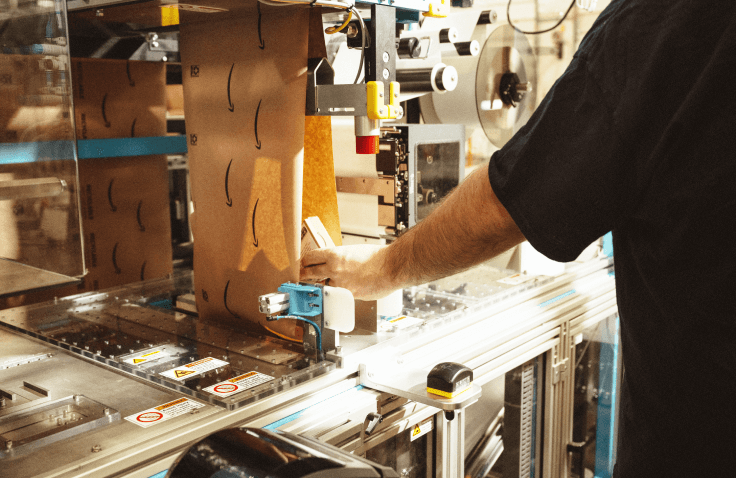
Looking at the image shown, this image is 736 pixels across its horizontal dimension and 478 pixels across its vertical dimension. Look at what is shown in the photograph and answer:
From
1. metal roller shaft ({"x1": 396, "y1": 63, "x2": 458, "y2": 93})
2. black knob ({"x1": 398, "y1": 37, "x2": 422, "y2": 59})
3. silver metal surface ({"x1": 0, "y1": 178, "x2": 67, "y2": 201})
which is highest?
black knob ({"x1": 398, "y1": 37, "x2": 422, "y2": 59})

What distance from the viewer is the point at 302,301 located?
4.31 ft

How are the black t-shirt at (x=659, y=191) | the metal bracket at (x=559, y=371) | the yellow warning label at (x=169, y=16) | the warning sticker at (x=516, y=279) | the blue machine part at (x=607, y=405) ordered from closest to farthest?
the black t-shirt at (x=659, y=191) → the yellow warning label at (x=169, y=16) → the metal bracket at (x=559, y=371) → the warning sticker at (x=516, y=279) → the blue machine part at (x=607, y=405)

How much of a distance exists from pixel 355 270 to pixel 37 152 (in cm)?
71

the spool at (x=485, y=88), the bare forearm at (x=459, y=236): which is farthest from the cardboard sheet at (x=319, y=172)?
the spool at (x=485, y=88)

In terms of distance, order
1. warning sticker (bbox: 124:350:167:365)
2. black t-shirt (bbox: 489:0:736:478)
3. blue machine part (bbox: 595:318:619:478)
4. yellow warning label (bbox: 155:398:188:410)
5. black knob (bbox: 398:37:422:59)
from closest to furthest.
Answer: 1. black t-shirt (bbox: 489:0:736:478)
2. yellow warning label (bbox: 155:398:188:410)
3. warning sticker (bbox: 124:350:167:365)
4. black knob (bbox: 398:37:422:59)
5. blue machine part (bbox: 595:318:619:478)

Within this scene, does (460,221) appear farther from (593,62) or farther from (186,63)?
(186,63)

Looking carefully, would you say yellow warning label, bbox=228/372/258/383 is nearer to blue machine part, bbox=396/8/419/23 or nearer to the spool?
blue machine part, bbox=396/8/419/23

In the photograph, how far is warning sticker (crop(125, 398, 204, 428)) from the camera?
1045 mm

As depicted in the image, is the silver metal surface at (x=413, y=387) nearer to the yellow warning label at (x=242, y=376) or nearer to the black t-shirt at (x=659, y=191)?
the yellow warning label at (x=242, y=376)

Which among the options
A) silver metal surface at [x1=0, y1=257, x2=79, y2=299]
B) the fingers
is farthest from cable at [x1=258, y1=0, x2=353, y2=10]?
silver metal surface at [x1=0, y1=257, x2=79, y2=299]

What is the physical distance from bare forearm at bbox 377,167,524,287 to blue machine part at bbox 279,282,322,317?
0.19 meters

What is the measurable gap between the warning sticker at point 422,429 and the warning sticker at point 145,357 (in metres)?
0.57

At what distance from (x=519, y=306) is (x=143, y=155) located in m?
1.32

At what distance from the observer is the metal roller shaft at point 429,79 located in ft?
5.84
